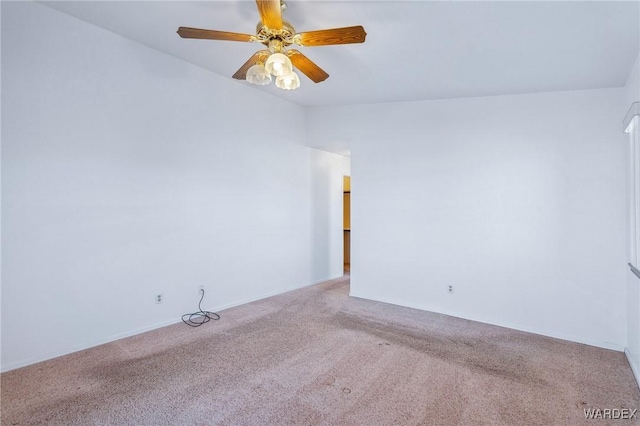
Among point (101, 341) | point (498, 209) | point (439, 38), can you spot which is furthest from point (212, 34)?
point (498, 209)

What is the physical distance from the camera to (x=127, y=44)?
3203mm

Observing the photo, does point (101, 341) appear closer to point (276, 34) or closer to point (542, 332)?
point (276, 34)

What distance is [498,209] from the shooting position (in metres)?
3.84

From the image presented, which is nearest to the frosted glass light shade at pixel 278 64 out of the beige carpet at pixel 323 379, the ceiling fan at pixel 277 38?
the ceiling fan at pixel 277 38

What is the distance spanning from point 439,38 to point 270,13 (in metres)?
1.46

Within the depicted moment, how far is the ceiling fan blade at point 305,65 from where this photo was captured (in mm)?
2490

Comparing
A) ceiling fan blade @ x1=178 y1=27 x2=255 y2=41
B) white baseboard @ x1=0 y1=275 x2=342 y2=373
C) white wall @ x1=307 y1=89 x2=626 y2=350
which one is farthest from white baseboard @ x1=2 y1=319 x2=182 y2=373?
ceiling fan blade @ x1=178 y1=27 x2=255 y2=41

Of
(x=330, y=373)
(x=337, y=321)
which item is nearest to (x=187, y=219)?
(x=337, y=321)

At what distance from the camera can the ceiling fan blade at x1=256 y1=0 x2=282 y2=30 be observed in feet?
6.33

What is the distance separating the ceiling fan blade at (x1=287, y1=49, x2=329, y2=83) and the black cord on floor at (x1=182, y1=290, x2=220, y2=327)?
2699 mm

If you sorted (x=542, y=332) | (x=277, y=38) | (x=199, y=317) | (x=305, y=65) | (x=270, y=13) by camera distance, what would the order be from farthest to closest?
(x=199, y=317), (x=542, y=332), (x=305, y=65), (x=277, y=38), (x=270, y=13)

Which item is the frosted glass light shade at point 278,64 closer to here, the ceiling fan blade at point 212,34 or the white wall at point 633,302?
the ceiling fan blade at point 212,34

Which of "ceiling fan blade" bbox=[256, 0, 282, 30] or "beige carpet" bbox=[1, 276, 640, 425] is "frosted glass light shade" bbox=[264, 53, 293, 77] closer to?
"ceiling fan blade" bbox=[256, 0, 282, 30]

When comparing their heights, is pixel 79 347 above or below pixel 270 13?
below
